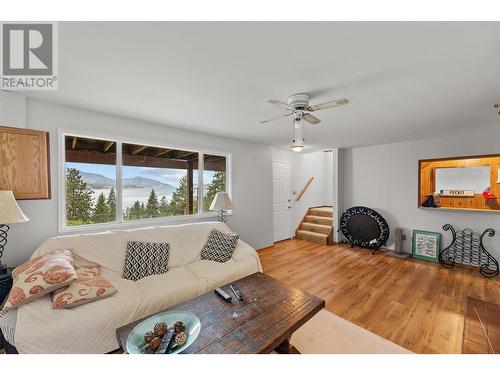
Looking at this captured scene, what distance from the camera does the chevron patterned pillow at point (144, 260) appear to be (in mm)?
2170

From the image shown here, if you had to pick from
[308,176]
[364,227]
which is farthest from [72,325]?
[308,176]

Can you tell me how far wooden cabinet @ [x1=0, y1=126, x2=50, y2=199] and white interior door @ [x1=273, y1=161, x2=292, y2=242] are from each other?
13.1ft

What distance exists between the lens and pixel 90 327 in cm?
147

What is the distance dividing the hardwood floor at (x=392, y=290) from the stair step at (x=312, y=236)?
23.5 inches

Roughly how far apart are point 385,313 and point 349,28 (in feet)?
8.81

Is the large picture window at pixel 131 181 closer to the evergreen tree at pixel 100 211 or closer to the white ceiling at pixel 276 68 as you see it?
the evergreen tree at pixel 100 211

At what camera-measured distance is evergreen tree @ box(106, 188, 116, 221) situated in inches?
107

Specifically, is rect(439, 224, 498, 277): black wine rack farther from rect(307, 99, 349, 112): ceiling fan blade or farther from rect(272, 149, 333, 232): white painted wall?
rect(307, 99, 349, 112): ceiling fan blade

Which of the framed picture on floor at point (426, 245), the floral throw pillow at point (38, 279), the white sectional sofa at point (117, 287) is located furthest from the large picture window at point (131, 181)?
the framed picture on floor at point (426, 245)

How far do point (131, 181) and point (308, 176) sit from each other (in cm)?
458

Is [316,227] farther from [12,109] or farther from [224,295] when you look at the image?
[12,109]

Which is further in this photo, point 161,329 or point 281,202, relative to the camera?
point 281,202

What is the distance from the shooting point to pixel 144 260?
7.41 ft
